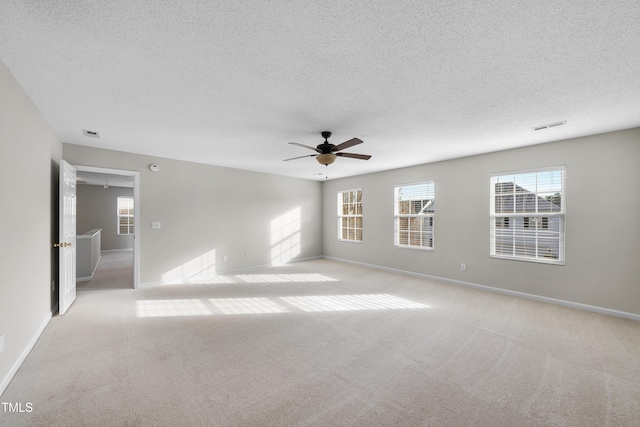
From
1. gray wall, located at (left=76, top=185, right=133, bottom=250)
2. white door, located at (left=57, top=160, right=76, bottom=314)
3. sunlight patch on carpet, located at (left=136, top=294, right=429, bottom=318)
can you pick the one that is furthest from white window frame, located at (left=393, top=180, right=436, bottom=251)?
gray wall, located at (left=76, top=185, right=133, bottom=250)

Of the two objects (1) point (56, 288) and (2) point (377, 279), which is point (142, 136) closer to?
(1) point (56, 288)

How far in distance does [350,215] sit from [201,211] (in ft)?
12.4

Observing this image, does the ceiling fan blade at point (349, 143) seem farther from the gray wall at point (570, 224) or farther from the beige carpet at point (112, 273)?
the beige carpet at point (112, 273)

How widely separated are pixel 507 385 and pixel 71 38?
3938 mm

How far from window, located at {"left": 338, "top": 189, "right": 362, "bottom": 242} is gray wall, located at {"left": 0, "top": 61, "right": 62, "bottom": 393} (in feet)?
19.0

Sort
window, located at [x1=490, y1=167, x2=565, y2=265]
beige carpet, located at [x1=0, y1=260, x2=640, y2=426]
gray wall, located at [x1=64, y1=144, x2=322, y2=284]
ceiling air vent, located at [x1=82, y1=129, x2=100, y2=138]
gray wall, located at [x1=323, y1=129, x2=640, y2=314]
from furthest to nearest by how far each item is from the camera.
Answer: gray wall, located at [x1=64, y1=144, x2=322, y2=284] → window, located at [x1=490, y1=167, x2=565, y2=265] → ceiling air vent, located at [x1=82, y1=129, x2=100, y2=138] → gray wall, located at [x1=323, y1=129, x2=640, y2=314] → beige carpet, located at [x1=0, y1=260, x2=640, y2=426]

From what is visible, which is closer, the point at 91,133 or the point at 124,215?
the point at 91,133

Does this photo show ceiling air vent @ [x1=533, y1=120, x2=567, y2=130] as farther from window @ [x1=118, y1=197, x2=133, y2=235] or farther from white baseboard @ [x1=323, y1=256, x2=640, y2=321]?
window @ [x1=118, y1=197, x2=133, y2=235]

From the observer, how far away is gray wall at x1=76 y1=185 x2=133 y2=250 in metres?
8.52

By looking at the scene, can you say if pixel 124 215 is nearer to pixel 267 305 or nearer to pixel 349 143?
pixel 267 305

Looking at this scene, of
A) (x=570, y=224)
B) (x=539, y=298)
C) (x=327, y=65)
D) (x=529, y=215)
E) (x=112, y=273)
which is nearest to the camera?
(x=327, y=65)

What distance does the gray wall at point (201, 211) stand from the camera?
A: 185 inches

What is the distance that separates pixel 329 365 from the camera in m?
2.27

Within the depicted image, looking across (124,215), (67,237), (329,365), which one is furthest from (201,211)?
(124,215)
